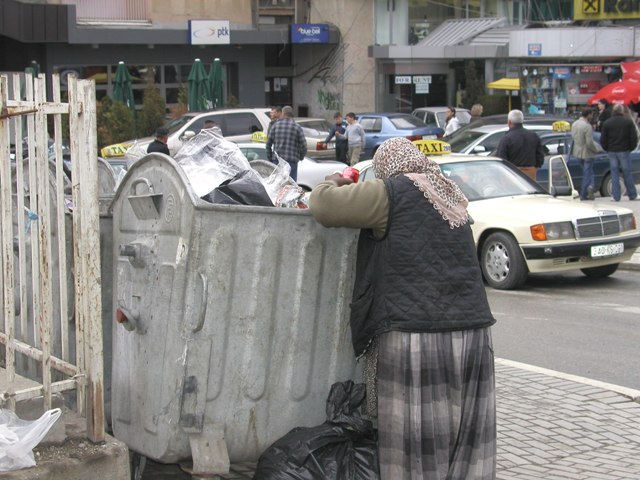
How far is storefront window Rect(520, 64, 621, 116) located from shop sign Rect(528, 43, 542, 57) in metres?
0.52

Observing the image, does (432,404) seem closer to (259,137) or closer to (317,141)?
(259,137)

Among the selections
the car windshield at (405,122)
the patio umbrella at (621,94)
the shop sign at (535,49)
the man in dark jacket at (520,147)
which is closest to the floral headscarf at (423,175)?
the man in dark jacket at (520,147)

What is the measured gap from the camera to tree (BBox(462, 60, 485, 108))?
39719mm

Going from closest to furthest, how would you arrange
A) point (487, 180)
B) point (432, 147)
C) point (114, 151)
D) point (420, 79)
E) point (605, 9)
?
point (487, 180) → point (432, 147) → point (114, 151) → point (605, 9) → point (420, 79)

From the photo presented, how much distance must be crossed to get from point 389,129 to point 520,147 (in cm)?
1346

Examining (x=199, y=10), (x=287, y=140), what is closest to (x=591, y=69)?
(x=199, y=10)

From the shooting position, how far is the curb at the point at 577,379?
6.72 meters

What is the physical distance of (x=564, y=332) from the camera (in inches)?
360

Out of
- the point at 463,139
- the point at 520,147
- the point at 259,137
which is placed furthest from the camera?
the point at 259,137

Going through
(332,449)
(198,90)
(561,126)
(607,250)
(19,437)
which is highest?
(198,90)

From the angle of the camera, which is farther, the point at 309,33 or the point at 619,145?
the point at 309,33

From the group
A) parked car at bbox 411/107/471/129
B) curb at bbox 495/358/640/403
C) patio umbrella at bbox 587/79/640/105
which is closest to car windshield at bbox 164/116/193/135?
parked car at bbox 411/107/471/129

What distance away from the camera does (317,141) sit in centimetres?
2577

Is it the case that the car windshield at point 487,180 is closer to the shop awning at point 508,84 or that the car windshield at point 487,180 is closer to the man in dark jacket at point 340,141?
the man in dark jacket at point 340,141
